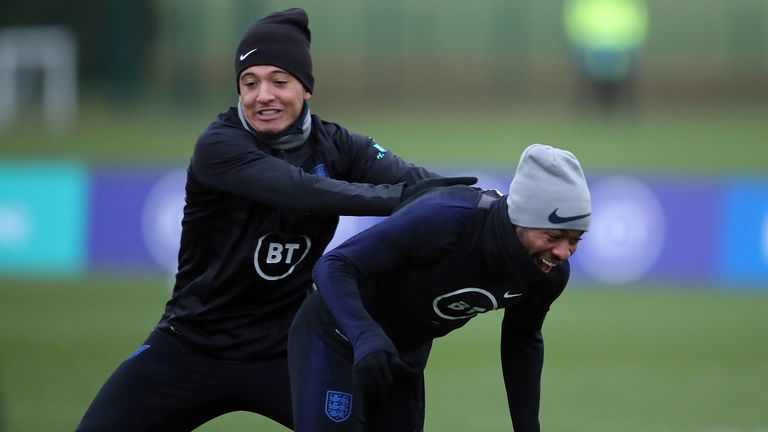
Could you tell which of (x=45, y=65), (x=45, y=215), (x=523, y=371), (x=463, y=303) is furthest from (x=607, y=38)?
(x=463, y=303)

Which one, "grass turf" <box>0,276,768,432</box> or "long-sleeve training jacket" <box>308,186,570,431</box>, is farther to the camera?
"grass turf" <box>0,276,768,432</box>

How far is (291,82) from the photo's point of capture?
18.3 ft

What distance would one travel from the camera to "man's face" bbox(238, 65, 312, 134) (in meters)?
5.51

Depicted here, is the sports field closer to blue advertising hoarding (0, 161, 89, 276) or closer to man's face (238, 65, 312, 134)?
blue advertising hoarding (0, 161, 89, 276)

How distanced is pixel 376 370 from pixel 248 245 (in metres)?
1.26

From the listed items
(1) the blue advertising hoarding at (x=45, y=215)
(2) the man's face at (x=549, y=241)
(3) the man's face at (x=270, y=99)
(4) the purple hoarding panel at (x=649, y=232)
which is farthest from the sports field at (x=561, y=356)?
(2) the man's face at (x=549, y=241)

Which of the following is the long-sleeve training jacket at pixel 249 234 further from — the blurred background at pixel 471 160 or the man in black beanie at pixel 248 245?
the blurred background at pixel 471 160

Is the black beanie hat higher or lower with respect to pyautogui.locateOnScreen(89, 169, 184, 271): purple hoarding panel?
higher

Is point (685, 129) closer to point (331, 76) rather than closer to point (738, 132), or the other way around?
point (738, 132)

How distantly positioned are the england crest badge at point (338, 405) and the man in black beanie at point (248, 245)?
59cm

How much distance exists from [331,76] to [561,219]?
2396 centimetres

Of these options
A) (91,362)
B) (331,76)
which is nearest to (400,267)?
(91,362)

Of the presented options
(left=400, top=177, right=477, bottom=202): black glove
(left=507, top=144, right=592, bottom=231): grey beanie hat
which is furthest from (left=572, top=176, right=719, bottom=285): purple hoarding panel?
(left=507, top=144, right=592, bottom=231): grey beanie hat

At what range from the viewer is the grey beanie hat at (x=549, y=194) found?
187 inches
